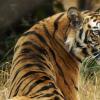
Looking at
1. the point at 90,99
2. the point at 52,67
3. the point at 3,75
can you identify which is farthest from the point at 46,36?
the point at 3,75

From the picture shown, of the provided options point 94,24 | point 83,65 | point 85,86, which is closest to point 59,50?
point 94,24

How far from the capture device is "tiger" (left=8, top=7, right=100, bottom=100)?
3775 millimetres

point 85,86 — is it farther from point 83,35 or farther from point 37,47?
point 37,47

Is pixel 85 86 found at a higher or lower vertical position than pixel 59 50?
higher

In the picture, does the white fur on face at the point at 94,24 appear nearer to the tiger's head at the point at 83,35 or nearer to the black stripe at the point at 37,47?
the tiger's head at the point at 83,35

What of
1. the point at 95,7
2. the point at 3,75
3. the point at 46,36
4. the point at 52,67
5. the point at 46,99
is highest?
the point at 95,7

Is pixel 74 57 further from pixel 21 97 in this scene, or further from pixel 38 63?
pixel 21 97

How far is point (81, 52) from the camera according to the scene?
405 cm

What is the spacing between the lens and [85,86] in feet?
18.3

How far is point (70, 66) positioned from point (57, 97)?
0.69 metres

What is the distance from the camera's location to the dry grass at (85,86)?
5348mm

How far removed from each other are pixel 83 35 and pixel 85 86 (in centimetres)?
162

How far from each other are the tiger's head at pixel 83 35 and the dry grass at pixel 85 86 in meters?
1.30

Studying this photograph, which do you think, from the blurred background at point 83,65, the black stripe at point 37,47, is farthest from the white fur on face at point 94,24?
the black stripe at point 37,47
